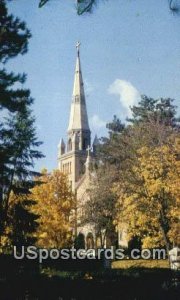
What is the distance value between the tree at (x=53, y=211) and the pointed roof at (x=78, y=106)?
47.7 meters

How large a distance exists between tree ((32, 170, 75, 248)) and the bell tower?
147 feet

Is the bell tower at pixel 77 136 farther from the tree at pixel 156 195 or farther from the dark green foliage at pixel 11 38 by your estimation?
the dark green foliage at pixel 11 38

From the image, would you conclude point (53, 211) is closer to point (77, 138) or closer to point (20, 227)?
point (20, 227)

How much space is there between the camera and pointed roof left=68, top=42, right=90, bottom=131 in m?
82.3

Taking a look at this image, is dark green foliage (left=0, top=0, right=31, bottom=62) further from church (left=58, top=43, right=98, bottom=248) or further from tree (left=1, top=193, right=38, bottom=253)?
church (left=58, top=43, right=98, bottom=248)

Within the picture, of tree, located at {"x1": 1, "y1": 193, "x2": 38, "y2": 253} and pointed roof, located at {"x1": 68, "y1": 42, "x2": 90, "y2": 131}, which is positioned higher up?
pointed roof, located at {"x1": 68, "y1": 42, "x2": 90, "y2": 131}

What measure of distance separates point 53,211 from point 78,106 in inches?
1976

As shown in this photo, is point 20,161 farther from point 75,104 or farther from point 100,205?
point 75,104

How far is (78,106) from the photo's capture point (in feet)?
273

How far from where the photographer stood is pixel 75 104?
83188mm

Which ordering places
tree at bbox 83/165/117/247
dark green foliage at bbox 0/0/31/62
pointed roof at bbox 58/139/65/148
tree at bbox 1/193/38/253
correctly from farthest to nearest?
pointed roof at bbox 58/139/65/148 → tree at bbox 83/165/117/247 → tree at bbox 1/193/38/253 → dark green foliage at bbox 0/0/31/62

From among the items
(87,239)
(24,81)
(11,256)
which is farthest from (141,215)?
(87,239)

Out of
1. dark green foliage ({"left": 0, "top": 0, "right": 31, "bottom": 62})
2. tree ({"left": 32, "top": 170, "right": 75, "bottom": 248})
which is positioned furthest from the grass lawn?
dark green foliage ({"left": 0, "top": 0, "right": 31, "bottom": 62})

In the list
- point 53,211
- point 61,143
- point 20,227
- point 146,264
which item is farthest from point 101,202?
point 61,143
